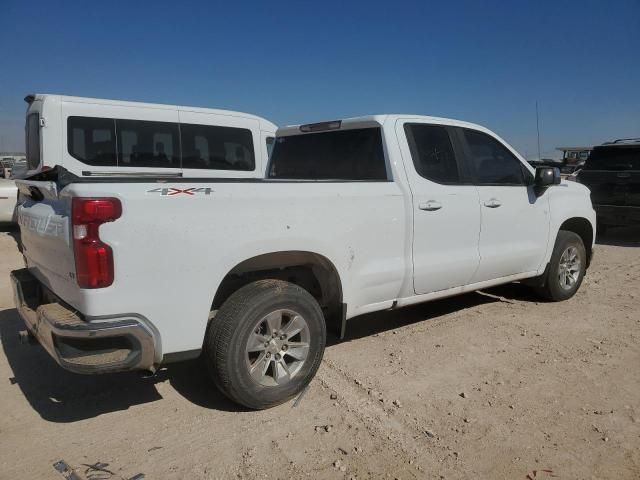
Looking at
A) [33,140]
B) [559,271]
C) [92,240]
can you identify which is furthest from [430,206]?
[33,140]

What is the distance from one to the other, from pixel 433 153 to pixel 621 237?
8660 millimetres

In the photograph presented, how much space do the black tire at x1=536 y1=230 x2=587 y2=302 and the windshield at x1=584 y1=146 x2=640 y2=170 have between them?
16.9ft

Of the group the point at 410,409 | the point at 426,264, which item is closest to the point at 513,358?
the point at 426,264

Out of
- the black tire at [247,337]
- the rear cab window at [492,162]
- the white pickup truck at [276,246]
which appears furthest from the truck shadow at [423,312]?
the rear cab window at [492,162]

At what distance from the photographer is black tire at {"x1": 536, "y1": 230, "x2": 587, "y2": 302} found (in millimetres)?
5523

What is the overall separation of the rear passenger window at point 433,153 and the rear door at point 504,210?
24 centimetres

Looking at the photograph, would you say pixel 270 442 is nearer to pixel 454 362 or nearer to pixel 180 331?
pixel 180 331

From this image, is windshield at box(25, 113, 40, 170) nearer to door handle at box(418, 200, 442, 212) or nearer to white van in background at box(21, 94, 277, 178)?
white van in background at box(21, 94, 277, 178)

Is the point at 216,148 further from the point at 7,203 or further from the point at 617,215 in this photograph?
the point at 617,215

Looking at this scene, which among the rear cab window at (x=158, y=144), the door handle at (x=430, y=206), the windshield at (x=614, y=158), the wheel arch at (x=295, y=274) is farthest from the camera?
the windshield at (x=614, y=158)

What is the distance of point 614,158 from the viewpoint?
33.3 feet

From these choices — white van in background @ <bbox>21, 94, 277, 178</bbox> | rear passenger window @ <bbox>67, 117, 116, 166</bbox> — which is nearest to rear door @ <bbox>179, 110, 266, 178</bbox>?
white van in background @ <bbox>21, 94, 277, 178</bbox>

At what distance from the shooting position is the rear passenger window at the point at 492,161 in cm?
475

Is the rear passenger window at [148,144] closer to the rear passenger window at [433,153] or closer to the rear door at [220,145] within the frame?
the rear door at [220,145]
